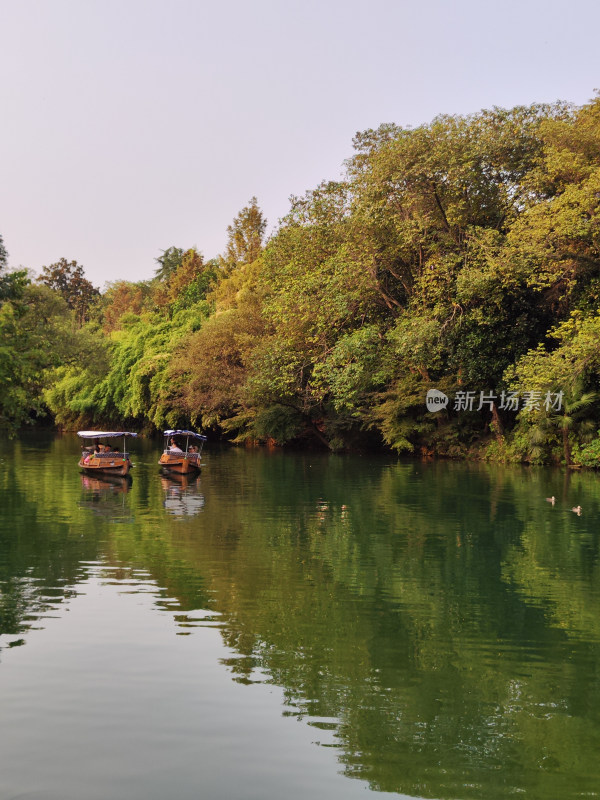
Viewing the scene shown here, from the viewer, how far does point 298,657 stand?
973 centimetres

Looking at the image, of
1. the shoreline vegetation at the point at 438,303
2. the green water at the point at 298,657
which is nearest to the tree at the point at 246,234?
the shoreline vegetation at the point at 438,303

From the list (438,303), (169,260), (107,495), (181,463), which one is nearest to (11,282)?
(181,463)

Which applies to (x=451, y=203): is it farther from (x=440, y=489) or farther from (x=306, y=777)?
(x=306, y=777)

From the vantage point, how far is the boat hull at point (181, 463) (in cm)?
3506

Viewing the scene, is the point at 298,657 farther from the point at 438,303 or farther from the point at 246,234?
the point at 246,234

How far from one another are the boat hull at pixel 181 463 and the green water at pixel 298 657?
42.8 feet

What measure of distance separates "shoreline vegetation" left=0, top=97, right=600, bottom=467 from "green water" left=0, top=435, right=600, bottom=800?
14.1m

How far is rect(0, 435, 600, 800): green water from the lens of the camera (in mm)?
6711

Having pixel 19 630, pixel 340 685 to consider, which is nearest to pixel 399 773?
pixel 340 685

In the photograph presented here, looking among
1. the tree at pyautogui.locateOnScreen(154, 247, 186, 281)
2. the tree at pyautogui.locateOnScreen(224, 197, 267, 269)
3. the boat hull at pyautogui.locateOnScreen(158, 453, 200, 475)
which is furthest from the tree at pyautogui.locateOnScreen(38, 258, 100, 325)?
the boat hull at pyautogui.locateOnScreen(158, 453, 200, 475)

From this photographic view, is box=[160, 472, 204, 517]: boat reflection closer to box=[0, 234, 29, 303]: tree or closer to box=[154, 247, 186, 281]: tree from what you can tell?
box=[0, 234, 29, 303]: tree

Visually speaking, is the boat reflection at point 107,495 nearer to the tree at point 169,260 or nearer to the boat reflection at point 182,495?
the boat reflection at point 182,495

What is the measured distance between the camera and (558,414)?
38.3m

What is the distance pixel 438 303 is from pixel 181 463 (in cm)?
1333
